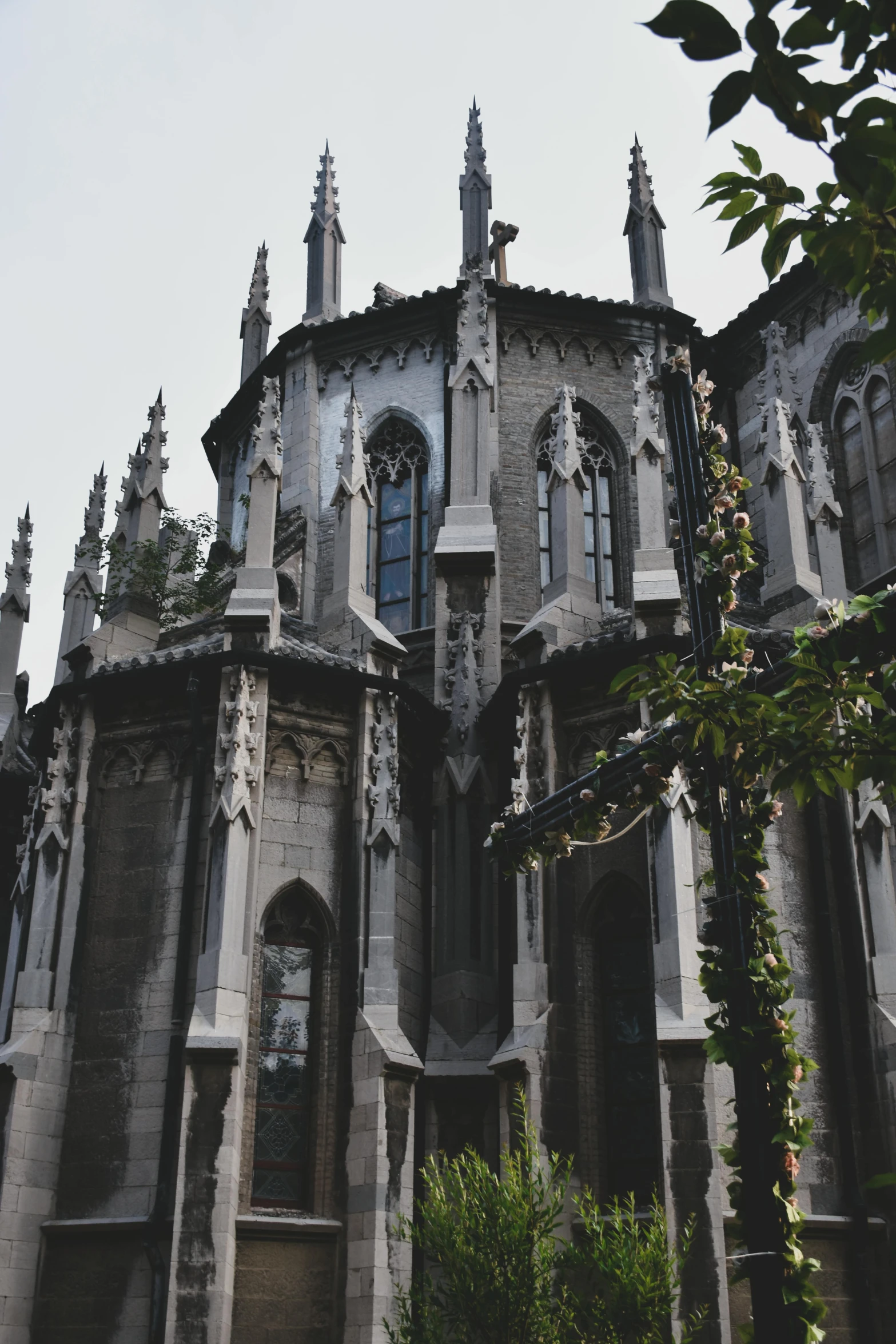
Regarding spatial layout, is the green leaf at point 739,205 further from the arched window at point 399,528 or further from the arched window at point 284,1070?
the arched window at point 399,528

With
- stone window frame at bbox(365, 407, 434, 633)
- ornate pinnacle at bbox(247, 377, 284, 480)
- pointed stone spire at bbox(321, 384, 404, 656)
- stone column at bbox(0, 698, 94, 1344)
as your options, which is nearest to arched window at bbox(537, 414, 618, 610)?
stone window frame at bbox(365, 407, 434, 633)

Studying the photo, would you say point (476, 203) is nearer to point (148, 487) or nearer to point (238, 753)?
point (148, 487)

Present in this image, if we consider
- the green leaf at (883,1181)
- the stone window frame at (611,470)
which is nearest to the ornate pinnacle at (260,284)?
the stone window frame at (611,470)

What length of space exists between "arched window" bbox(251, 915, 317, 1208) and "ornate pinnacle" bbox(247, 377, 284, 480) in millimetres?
6271

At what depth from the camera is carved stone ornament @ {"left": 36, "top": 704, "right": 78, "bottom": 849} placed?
717 inches

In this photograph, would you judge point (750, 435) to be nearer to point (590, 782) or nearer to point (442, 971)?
point (442, 971)

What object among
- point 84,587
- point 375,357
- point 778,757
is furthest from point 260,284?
point 778,757

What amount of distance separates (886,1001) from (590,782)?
903cm

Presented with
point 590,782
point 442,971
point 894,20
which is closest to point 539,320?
point 442,971

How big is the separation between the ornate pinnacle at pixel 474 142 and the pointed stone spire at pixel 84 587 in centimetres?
946

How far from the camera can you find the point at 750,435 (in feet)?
86.3

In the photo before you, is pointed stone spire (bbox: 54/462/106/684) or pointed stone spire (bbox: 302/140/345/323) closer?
pointed stone spire (bbox: 54/462/106/684)

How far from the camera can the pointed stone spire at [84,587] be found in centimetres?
2498

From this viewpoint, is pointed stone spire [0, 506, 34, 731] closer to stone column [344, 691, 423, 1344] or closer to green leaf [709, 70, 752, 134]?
stone column [344, 691, 423, 1344]
